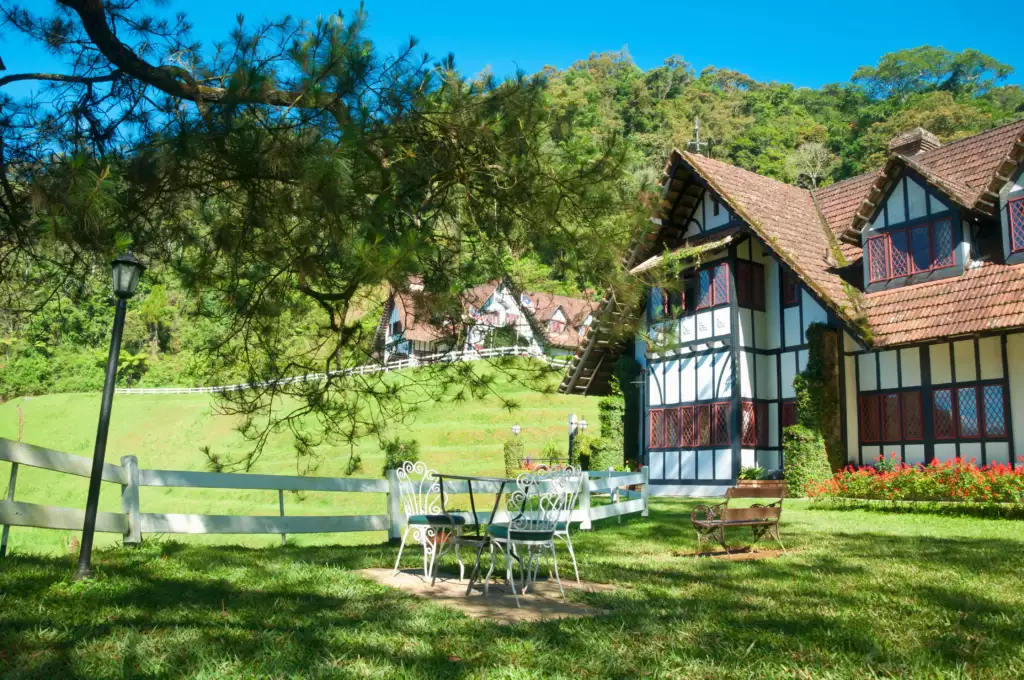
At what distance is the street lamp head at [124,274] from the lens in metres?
7.45

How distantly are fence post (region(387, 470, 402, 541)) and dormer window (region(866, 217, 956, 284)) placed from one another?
42.8 ft

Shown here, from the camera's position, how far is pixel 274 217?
298 inches

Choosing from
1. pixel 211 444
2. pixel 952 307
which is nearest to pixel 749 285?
pixel 952 307

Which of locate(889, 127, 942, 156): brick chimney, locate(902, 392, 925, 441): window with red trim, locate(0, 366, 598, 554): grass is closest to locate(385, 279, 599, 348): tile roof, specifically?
locate(902, 392, 925, 441): window with red trim

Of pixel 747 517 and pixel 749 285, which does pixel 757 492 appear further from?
pixel 749 285

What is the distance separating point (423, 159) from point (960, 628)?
18.8ft

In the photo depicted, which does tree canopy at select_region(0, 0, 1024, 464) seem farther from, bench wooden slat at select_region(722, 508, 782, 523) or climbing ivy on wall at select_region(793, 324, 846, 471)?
climbing ivy on wall at select_region(793, 324, 846, 471)

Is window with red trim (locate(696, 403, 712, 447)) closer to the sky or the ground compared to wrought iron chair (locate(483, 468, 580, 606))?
closer to the sky

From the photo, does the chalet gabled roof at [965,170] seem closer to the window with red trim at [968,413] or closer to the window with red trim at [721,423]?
the window with red trim at [968,413]

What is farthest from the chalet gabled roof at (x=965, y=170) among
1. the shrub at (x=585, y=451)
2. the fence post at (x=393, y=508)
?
the fence post at (x=393, y=508)

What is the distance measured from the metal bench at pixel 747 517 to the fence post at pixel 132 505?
247 inches

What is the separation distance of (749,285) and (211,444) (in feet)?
91.3

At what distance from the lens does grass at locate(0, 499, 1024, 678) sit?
4691 mm

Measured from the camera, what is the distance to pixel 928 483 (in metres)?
16.2
